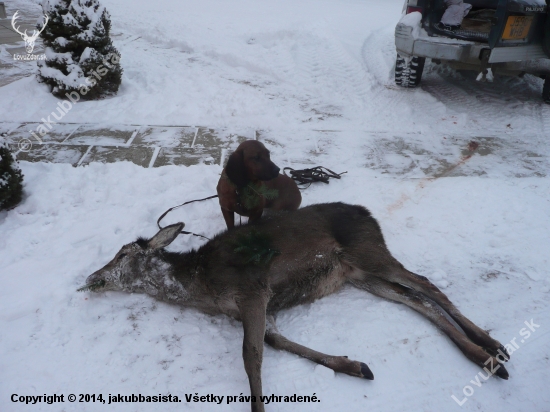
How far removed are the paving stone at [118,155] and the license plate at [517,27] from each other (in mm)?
5851

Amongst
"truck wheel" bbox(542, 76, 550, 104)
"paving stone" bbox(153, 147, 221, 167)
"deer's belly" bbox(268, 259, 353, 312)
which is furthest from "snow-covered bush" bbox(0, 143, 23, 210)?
"truck wheel" bbox(542, 76, 550, 104)

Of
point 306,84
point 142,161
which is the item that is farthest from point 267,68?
point 142,161

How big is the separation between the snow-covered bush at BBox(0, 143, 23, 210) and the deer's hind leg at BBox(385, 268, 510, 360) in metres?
4.14

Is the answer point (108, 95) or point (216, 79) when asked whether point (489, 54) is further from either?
point (108, 95)

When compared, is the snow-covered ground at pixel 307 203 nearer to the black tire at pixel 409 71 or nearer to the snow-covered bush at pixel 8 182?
the snow-covered bush at pixel 8 182

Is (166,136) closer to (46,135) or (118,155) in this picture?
(118,155)

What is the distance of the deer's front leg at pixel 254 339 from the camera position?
9.02 ft

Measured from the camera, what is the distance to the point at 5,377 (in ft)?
9.23

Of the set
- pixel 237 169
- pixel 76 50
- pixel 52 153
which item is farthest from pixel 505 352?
pixel 76 50

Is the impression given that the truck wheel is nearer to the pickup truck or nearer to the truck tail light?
the pickup truck

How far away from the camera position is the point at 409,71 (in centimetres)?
788

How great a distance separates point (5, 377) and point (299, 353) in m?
2.14

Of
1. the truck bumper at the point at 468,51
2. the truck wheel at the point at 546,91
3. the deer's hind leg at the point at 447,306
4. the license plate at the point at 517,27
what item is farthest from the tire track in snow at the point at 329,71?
the deer's hind leg at the point at 447,306

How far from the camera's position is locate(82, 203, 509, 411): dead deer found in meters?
3.20
